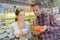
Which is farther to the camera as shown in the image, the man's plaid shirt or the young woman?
the man's plaid shirt

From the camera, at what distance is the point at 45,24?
69.9 inches

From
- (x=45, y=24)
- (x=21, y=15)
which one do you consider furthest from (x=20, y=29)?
(x=45, y=24)

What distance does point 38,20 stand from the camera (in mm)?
1836

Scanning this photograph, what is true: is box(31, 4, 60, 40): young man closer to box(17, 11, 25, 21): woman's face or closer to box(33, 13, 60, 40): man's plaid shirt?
box(33, 13, 60, 40): man's plaid shirt

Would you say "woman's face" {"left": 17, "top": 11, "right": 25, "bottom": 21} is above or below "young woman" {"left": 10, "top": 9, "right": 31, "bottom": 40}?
above

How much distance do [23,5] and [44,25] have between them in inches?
41.2

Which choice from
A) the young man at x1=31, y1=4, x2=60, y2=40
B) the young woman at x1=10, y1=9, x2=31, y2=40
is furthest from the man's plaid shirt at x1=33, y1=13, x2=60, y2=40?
the young woman at x1=10, y1=9, x2=31, y2=40

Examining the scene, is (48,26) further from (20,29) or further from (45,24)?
(20,29)

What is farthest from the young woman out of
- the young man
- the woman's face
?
the young man

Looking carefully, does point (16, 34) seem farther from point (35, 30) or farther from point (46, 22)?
point (46, 22)

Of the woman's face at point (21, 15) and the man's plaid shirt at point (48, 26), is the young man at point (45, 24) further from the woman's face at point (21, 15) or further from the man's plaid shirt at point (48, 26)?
the woman's face at point (21, 15)

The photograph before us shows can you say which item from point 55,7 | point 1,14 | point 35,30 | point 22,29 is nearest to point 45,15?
point 35,30

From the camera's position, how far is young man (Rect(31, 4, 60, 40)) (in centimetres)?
172

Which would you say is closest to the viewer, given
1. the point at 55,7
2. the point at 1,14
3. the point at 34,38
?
the point at 34,38
